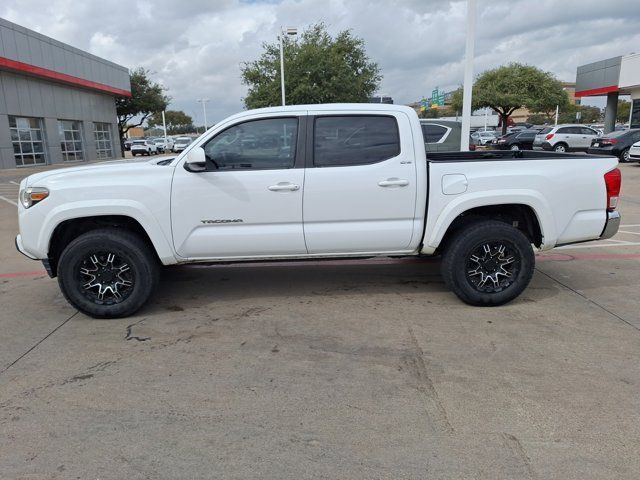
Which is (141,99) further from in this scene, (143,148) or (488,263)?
(488,263)

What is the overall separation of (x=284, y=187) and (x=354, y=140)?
2.69ft

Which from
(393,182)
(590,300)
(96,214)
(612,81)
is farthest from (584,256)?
(612,81)

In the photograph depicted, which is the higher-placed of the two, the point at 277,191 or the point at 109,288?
the point at 277,191

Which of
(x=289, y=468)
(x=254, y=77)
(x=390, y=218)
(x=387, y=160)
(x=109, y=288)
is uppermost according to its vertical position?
(x=254, y=77)

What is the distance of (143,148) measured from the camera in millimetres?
41812

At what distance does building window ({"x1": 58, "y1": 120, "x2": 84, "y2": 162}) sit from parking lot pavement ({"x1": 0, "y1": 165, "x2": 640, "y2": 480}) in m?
30.0

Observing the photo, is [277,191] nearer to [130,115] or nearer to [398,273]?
[398,273]

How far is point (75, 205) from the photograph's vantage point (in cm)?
450

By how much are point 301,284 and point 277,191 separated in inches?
60.0

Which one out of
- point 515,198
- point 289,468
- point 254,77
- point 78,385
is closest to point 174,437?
point 289,468

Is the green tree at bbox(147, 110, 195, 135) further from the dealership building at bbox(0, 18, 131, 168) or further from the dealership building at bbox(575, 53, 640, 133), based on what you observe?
the dealership building at bbox(575, 53, 640, 133)

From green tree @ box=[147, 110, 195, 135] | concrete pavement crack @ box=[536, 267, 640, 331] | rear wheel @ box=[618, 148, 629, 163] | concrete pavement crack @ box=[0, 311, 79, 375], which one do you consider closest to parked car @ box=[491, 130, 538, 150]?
rear wheel @ box=[618, 148, 629, 163]

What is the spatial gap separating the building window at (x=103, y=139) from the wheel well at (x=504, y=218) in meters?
36.5

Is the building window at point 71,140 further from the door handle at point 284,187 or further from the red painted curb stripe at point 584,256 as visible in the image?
the red painted curb stripe at point 584,256
